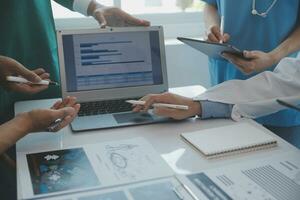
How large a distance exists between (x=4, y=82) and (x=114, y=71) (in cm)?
38

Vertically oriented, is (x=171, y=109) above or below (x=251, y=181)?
above

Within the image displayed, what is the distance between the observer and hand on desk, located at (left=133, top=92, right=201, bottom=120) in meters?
1.25

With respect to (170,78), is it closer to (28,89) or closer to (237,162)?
(28,89)

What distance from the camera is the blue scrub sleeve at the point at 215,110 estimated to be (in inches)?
51.1

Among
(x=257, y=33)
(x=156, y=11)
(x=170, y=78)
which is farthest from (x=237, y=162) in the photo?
(x=156, y=11)

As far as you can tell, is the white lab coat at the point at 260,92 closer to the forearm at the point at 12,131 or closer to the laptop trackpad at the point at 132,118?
the laptop trackpad at the point at 132,118

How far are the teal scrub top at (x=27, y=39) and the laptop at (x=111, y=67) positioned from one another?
225 mm

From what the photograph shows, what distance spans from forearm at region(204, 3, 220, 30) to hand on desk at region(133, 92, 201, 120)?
567mm

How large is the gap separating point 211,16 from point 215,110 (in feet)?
2.08

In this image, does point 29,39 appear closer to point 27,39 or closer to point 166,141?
point 27,39

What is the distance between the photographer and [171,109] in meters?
1.25

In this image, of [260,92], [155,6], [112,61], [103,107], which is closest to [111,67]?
[112,61]

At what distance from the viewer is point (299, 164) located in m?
1.00

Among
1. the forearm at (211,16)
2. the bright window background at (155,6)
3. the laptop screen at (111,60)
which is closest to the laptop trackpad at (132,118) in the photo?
the laptop screen at (111,60)
